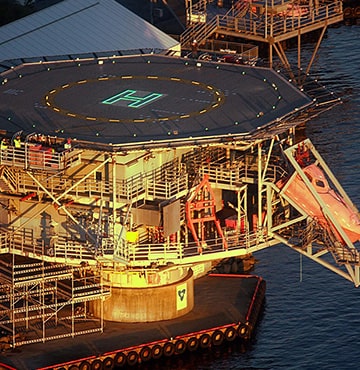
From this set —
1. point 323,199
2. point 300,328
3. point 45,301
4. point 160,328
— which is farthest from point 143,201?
point 300,328

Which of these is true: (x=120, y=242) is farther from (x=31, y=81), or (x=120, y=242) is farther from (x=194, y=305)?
(x=31, y=81)

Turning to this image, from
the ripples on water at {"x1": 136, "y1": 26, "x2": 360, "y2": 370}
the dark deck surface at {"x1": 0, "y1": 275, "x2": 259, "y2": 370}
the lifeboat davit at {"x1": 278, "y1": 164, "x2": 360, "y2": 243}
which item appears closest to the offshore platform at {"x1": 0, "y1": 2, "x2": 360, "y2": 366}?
the lifeboat davit at {"x1": 278, "y1": 164, "x2": 360, "y2": 243}

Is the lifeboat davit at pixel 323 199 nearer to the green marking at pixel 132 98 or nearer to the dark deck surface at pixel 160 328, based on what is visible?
the dark deck surface at pixel 160 328

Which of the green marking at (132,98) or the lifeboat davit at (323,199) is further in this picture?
the green marking at (132,98)

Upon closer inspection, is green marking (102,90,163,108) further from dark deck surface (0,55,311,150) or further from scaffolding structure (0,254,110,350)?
scaffolding structure (0,254,110,350)

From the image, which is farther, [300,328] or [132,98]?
[132,98]

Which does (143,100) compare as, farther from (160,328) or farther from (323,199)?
(160,328)

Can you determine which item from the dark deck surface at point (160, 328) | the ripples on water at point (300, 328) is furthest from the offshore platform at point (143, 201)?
the ripples on water at point (300, 328)
